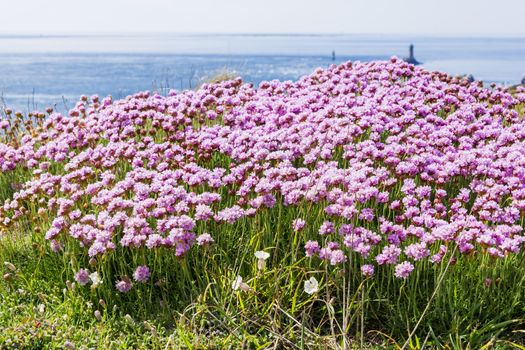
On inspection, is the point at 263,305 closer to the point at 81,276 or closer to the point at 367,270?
the point at 367,270

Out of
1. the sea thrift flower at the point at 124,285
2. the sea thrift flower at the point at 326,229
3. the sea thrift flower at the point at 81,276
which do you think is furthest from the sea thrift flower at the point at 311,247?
the sea thrift flower at the point at 81,276

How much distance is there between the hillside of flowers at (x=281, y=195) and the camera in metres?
4.49

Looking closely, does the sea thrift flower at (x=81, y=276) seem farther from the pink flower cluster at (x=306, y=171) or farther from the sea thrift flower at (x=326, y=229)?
the sea thrift flower at (x=326, y=229)

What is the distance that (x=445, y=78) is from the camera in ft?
30.3

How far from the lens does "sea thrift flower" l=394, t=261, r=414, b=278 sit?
4.23m

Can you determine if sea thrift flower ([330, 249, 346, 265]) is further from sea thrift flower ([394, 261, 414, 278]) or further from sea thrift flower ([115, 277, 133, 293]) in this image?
sea thrift flower ([115, 277, 133, 293])

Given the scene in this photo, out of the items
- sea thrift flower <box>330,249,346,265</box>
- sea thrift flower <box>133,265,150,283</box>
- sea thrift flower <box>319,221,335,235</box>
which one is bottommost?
sea thrift flower <box>133,265,150,283</box>

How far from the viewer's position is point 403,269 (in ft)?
13.9

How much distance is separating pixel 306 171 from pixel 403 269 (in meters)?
1.36

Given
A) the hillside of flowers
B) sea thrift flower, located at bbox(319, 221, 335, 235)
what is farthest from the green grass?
sea thrift flower, located at bbox(319, 221, 335, 235)

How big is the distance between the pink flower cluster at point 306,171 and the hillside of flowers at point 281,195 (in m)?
0.02

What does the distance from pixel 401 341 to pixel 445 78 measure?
5.93 m

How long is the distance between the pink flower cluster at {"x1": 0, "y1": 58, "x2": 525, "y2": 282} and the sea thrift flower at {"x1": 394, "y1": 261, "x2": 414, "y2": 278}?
0.01m

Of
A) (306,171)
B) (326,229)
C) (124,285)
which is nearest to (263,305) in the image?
(326,229)
